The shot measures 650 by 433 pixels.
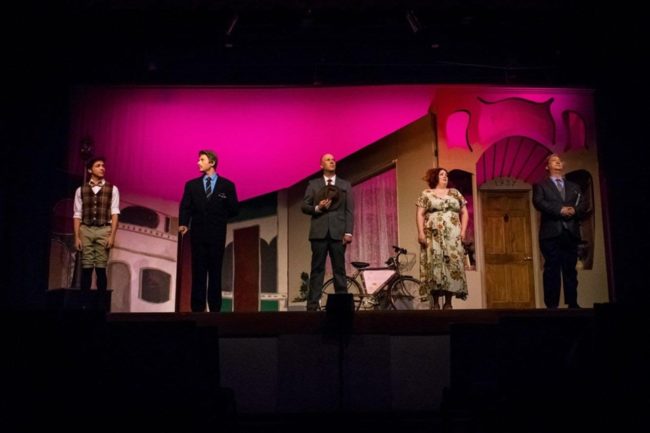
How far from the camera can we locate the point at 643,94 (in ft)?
22.7

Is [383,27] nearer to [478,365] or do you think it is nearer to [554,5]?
[554,5]

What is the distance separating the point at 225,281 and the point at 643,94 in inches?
219

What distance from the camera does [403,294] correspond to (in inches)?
308

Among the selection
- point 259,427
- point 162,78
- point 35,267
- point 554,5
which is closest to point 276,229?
point 162,78

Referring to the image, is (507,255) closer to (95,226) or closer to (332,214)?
(332,214)

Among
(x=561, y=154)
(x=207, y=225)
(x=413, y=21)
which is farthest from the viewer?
(x=561, y=154)

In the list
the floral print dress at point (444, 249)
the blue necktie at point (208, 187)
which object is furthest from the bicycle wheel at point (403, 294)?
the blue necktie at point (208, 187)

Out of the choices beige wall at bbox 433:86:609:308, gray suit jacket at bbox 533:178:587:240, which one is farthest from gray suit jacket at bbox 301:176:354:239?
beige wall at bbox 433:86:609:308

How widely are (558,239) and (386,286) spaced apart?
2.85 meters

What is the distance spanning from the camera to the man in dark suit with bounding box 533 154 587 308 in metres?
5.38

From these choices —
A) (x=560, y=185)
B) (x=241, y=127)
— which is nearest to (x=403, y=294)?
(x=560, y=185)

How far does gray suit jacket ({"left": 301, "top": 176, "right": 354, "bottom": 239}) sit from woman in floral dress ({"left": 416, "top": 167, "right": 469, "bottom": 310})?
0.75 meters

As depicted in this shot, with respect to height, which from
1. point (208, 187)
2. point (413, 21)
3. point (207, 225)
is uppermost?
point (413, 21)

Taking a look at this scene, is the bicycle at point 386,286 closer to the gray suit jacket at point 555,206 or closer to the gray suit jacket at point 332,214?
A: the gray suit jacket at point 332,214
